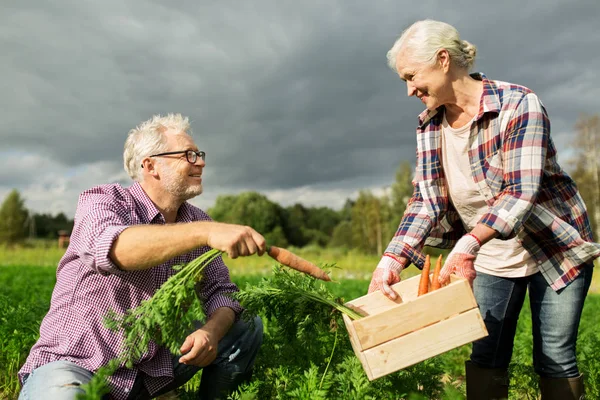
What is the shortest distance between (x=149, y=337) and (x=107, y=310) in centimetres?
34

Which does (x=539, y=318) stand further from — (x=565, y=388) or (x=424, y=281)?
(x=424, y=281)

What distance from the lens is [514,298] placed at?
3205mm

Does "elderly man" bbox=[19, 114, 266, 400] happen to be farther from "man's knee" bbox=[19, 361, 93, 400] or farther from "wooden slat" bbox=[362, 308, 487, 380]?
"wooden slat" bbox=[362, 308, 487, 380]

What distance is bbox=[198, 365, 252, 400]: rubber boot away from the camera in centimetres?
323

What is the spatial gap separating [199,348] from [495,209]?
1.72 m

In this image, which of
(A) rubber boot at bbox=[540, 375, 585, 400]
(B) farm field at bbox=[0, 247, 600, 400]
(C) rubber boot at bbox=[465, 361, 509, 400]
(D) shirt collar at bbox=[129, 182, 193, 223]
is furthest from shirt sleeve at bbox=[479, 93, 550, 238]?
(D) shirt collar at bbox=[129, 182, 193, 223]

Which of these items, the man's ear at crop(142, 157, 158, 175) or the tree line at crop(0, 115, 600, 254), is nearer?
the man's ear at crop(142, 157, 158, 175)

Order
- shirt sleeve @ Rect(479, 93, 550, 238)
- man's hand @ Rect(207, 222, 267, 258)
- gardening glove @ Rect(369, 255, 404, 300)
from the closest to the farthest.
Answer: man's hand @ Rect(207, 222, 267, 258), shirt sleeve @ Rect(479, 93, 550, 238), gardening glove @ Rect(369, 255, 404, 300)

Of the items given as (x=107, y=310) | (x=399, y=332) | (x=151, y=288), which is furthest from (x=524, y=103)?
(x=107, y=310)

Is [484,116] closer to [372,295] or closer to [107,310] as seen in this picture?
[372,295]

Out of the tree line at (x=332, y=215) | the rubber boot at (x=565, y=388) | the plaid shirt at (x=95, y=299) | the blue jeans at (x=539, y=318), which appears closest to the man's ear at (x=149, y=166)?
the plaid shirt at (x=95, y=299)

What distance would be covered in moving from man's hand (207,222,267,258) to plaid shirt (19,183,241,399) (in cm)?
48

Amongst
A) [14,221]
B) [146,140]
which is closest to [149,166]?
[146,140]

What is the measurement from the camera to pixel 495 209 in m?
2.62
